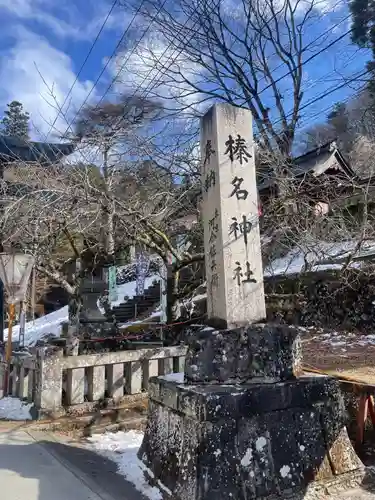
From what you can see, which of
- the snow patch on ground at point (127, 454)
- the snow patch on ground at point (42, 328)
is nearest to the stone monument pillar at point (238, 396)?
the snow patch on ground at point (127, 454)

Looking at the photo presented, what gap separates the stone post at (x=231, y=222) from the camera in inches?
162

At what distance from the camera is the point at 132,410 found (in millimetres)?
5898

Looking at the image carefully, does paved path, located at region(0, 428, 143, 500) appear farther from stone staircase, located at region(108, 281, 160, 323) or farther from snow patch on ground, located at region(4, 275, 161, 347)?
stone staircase, located at region(108, 281, 160, 323)

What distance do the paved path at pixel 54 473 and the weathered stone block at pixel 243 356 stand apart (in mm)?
1218

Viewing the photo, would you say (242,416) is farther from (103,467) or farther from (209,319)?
(103,467)

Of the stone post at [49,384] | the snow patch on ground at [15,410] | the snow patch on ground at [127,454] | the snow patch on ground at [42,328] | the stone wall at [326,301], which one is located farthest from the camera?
the snow patch on ground at [42,328]

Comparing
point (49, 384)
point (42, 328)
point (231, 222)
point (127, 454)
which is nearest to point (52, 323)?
point (42, 328)

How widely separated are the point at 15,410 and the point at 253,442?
4093 millimetres

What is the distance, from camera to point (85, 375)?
5.89m

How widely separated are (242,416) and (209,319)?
116cm

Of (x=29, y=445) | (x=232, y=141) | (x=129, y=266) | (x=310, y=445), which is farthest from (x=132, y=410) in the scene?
(x=129, y=266)

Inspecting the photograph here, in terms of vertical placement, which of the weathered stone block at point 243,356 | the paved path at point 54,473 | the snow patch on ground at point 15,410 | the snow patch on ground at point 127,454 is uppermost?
the weathered stone block at point 243,356

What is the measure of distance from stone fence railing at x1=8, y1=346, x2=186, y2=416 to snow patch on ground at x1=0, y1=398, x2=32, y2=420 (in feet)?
0.41

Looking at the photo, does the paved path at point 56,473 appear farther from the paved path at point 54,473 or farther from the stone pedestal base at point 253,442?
the stone pedestal base at point 253,442
